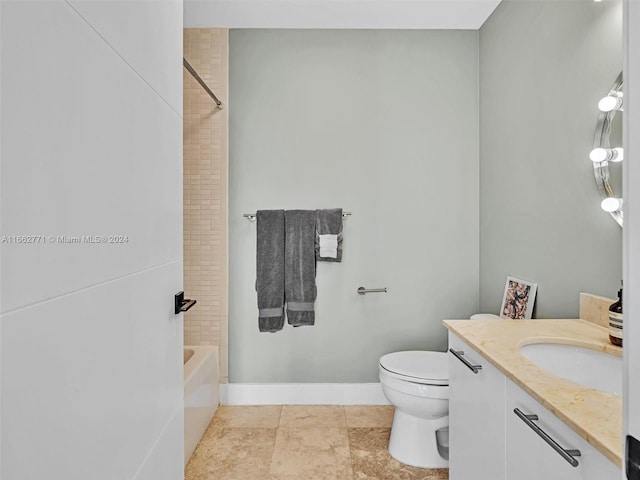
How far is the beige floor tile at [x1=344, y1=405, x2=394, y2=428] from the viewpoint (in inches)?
93.7

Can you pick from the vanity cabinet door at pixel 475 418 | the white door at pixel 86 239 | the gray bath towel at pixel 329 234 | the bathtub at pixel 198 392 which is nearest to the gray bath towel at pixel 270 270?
the gray bath towel at pixel 329 234

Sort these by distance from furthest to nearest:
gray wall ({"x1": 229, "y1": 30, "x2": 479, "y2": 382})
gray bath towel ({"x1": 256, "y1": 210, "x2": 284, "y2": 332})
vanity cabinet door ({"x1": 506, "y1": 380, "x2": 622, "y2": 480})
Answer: gray wall ({"x1": 229, "y1": 30, "x2": 479, "y2": 382})
gray bath towel ({"x1": 256, "y1": 210, "x2": 284, "y2": 332})
vanity cabinet door ({"x1": 506, "y1": 380, "x2": 622, "y2": 480})

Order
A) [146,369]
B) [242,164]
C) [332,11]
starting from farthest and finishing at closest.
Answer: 1. [242,164]
2. [332,11]
3. [146,369]

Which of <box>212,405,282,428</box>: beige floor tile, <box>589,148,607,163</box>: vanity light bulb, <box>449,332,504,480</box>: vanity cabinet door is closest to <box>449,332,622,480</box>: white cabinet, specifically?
<box>449,332,504,480</box>: vanity cabinet door

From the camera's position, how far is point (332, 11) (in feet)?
7.91

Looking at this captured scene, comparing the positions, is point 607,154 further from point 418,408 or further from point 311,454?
point 311,454

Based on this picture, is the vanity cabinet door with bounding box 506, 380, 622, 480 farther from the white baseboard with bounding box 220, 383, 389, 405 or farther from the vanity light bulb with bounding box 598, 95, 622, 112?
the white baseboard with bounding box 220, 383, 389, 405

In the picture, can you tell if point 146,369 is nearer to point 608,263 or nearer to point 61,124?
point 61,124

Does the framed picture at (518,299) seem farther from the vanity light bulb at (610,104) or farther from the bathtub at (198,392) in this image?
the bathtub at (198,392)

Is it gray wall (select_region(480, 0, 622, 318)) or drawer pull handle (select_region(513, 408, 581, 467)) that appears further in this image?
gray wall (select_region(480, 0, 622, 318))

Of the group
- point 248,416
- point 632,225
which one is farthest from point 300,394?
point 632,225

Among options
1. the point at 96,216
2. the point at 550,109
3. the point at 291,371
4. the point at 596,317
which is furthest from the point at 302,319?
the point at 96,216

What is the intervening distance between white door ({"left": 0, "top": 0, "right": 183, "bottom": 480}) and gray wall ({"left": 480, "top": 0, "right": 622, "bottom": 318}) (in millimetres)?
1476

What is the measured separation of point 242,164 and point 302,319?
1045 millimetres
